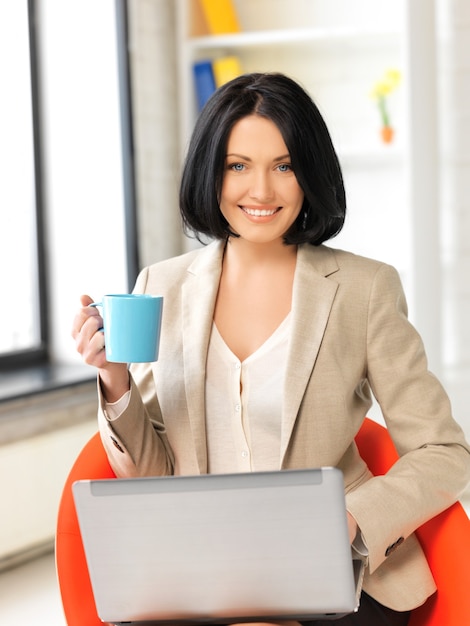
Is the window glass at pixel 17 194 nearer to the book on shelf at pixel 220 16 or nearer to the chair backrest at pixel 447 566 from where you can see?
the book on shelf at pixel 220 16

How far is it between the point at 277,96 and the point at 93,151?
1964 mm

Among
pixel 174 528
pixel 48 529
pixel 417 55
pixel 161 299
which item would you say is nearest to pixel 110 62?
pixel 417 55

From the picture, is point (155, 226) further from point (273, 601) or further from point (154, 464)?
point (273, 601)

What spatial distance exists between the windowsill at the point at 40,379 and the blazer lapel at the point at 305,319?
142 centimetres

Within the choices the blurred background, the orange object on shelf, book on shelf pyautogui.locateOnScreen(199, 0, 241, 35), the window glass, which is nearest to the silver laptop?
the blurred background

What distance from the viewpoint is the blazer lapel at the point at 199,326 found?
1.55m

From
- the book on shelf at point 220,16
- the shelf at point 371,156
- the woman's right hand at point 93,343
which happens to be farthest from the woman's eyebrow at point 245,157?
the book on shelf at point 220,16

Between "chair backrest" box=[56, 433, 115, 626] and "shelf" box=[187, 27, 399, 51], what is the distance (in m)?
2.14

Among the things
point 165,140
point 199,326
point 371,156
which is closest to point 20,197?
point 165,140

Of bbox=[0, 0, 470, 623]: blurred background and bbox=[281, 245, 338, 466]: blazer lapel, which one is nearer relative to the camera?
bbox=[281, 245, 338, 466]: blazer lapel

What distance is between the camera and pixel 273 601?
3.99ft

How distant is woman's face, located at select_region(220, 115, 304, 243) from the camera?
1.50 m

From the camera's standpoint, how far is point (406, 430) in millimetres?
1504

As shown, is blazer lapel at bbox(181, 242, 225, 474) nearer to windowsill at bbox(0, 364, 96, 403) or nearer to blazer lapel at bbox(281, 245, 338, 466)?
blazer lapel at bbox(281, 245, 338, 466)
